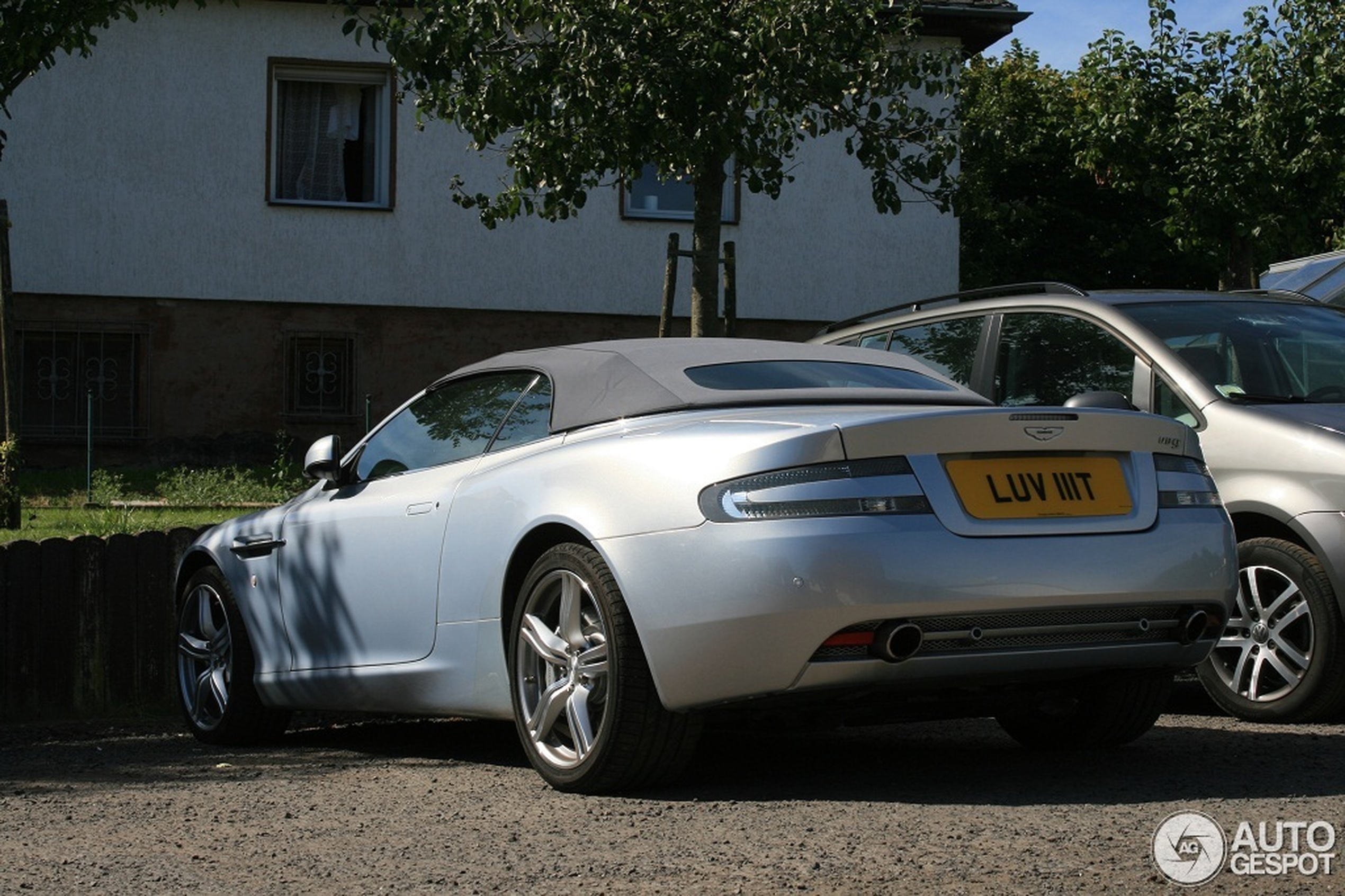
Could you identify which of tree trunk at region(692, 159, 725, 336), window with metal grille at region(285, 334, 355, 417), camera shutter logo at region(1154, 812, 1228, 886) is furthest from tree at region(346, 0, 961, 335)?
window with metal grille at region(285, 334, 355, 417)

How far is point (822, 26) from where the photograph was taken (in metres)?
12.0

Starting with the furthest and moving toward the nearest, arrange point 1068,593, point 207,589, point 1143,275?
point 1143,275, point 207,589, point 1068,593

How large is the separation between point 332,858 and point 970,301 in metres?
4.72

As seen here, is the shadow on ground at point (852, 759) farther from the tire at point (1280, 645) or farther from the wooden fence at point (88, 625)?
the wooden fence at point (88, 625)

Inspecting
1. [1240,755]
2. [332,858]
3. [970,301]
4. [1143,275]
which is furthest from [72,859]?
[1143,275]

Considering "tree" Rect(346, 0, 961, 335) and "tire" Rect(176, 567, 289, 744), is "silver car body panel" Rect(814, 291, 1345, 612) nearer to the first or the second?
"tire" Rect(176, 567, 289, 744)

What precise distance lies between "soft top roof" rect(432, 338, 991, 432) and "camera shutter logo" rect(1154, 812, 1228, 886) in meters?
1.78

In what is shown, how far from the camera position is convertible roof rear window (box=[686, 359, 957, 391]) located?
598cm

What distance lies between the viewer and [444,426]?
660 cm

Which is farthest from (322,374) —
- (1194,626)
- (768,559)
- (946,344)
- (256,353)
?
(768,559)

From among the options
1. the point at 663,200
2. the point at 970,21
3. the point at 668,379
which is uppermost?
the point at 970,21

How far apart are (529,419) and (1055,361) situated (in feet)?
8.82

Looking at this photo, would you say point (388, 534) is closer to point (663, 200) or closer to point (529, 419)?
point (529, 419)

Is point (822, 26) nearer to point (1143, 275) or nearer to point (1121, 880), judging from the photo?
point (1121, 880)
